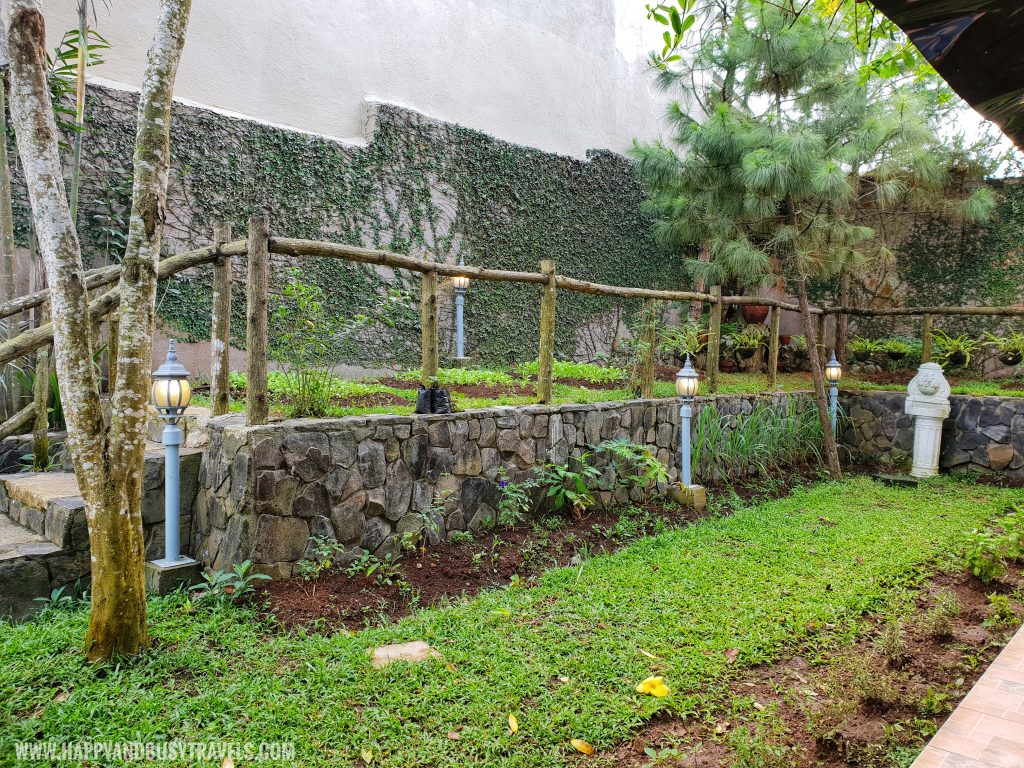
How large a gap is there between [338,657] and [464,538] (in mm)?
1407

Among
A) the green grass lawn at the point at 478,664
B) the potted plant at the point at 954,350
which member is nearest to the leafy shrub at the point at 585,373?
the green grass lawn at the point at 478,664

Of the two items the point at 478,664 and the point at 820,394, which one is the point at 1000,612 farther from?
the point at 820,394

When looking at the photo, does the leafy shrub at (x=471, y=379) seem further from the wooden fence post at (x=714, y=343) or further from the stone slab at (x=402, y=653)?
the stone slab at (x=402, y=653)

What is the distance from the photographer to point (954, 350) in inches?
304

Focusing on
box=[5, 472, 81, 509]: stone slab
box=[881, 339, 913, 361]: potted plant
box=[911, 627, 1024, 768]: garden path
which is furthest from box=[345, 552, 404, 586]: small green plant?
box=[881, 339, 913, 361]: potted plant

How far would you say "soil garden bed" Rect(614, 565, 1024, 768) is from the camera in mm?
2010

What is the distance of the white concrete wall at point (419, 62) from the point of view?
22.5 feet

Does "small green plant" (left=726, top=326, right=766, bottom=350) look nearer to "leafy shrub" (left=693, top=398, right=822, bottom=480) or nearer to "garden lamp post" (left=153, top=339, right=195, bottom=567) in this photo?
"leafy shrub" (left=693, top=398, right=822, bottom=480)

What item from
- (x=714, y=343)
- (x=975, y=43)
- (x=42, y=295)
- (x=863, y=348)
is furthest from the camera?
(x=863, y=348)

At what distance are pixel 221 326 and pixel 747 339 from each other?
22.3ft

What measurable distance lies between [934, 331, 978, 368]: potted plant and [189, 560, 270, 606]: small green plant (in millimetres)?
8027

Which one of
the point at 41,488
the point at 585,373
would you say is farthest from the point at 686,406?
Answer: the point at 41,488

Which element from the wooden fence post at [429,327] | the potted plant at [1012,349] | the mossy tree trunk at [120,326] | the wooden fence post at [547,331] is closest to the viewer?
the mossy tree trunk at [120,326]

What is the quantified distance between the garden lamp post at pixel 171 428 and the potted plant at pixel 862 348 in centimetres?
860
